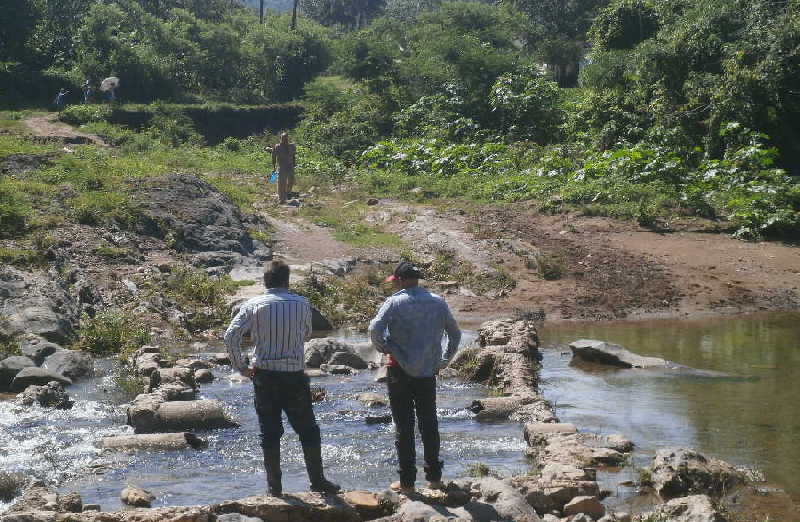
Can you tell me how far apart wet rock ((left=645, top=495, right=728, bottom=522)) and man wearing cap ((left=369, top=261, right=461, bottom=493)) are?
1.53 m

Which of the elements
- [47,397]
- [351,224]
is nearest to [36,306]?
[47,397]

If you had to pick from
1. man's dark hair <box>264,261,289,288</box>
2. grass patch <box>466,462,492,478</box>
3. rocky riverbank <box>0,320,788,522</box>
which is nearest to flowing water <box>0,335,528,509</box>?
grass patch <box>466,462,492,478</box>

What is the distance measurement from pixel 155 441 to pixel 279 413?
2.24m

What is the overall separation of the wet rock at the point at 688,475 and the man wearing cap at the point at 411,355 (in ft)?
5.78

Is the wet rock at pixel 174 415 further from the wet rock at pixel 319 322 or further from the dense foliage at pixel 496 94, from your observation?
the dense foliage at pixel 496 94

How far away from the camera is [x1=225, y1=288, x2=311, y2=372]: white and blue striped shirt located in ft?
21.9

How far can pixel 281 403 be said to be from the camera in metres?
6.73

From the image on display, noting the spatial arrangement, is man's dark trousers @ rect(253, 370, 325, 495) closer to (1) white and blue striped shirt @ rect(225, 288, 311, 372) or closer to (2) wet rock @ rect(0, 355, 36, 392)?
(1) white and blue striped shirt @ rect(225, 288, 311, 372)

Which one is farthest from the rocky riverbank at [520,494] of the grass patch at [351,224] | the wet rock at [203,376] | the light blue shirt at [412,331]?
the grass patch at [351,224]

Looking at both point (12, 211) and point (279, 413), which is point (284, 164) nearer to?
point (12, 211)

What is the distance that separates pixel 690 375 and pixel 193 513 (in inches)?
312

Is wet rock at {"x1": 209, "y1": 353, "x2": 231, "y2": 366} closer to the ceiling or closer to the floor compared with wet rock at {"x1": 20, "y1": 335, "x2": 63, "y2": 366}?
closer to the floor

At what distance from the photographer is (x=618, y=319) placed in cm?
1728

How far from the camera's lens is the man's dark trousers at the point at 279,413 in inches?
264
